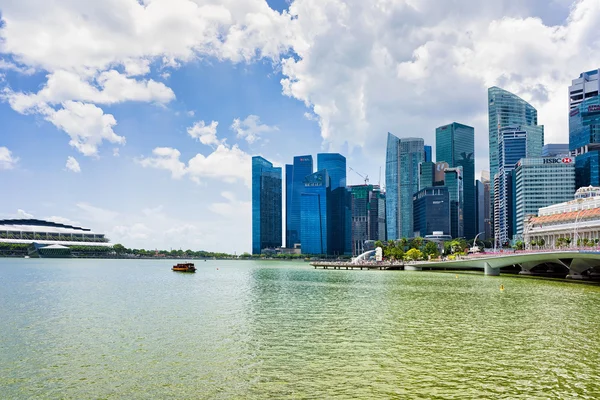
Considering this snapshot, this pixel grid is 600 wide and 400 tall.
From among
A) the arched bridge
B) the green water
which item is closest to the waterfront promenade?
the arched bridge

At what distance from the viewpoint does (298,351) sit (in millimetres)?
33406

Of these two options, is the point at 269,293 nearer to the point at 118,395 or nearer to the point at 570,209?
the point at 118,395

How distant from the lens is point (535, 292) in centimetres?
8069

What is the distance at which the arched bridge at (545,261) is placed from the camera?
344 ft

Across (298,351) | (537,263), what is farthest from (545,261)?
(298,351)

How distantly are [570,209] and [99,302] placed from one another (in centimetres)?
18802

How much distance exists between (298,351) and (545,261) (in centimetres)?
11655

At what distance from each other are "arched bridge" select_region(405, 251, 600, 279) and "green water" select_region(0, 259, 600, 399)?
49296 millimetres

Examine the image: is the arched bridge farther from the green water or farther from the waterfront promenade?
the green water

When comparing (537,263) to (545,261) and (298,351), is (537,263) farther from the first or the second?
(298,351)

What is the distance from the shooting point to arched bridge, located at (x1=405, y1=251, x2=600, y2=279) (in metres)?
105

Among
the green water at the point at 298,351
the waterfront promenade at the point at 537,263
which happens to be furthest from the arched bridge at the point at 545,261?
the green water at the point at 298,351

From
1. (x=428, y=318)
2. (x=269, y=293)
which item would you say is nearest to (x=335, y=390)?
(x=428, y=318)

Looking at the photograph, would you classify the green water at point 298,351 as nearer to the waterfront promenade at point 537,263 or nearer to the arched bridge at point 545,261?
the arched bridge at point 545,261
